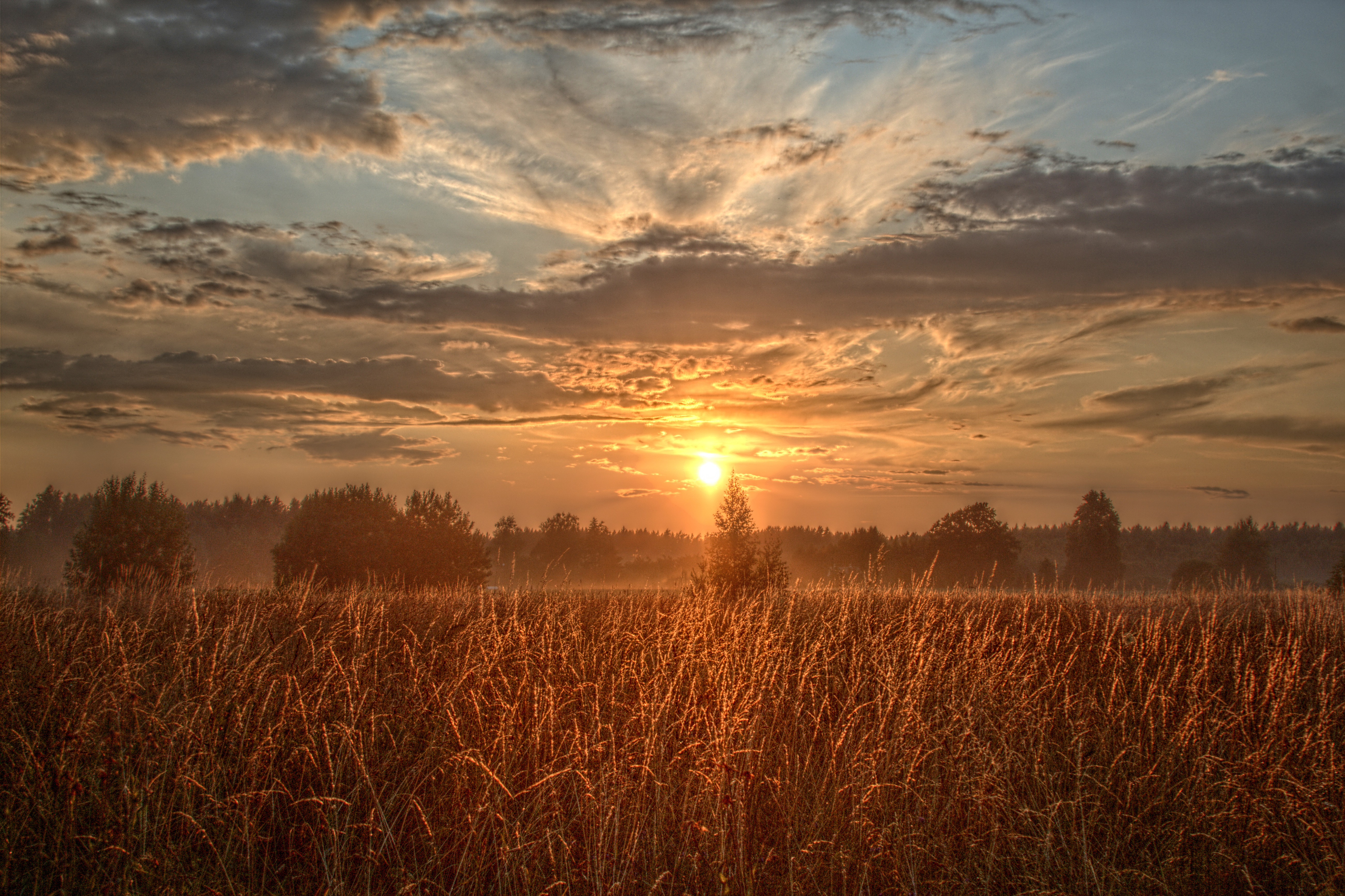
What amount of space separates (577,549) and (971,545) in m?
43.6

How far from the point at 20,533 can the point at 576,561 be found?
81341mm

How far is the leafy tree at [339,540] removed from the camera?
44.3 metres

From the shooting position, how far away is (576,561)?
78312 mm

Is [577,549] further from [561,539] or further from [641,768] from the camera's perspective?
[641,768]

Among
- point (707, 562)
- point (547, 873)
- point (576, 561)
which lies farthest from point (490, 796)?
point (576, 561)

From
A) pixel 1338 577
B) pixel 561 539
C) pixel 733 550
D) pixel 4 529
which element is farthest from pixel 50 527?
pixel 1338 577

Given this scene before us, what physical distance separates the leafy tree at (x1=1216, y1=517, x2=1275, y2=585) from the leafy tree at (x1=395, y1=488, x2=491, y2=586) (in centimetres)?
6171

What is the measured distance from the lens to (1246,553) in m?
57.7

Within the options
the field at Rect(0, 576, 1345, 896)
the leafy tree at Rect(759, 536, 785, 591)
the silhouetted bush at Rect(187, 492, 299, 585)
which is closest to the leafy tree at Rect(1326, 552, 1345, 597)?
the leafy tree at Rect(759, 536, 785, 591)

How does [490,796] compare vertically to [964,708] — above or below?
below

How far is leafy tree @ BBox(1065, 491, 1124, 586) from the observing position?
60.4 meters

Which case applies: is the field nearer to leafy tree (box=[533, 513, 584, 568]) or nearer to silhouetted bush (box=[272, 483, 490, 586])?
silhouetted bush (box=[272, 483, 490, 586])

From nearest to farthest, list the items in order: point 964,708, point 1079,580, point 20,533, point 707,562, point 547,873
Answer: point 547,873, point 964,708, point 707,562, point 1079,580, point 20,533

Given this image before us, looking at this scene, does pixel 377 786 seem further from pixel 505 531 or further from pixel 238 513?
pixel 238 513
